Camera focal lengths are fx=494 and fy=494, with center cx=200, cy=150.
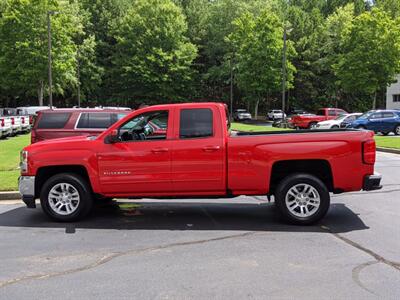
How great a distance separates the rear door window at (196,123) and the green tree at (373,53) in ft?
139

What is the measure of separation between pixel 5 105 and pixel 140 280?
68546 millimetres

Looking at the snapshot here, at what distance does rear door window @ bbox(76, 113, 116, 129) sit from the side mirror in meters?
6.16

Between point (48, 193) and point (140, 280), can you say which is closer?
point (140, 280)

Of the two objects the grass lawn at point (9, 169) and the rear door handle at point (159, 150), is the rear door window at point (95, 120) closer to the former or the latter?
the grass lawn at point (9, 169)

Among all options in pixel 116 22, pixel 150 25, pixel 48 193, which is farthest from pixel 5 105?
pixel 48 193

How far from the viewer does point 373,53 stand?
46.6 metres

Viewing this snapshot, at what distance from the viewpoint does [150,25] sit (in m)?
60.2

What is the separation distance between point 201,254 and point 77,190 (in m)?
2.70

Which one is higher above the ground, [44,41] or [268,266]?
[44,41]

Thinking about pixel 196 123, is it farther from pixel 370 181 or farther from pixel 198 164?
pixel 370 181

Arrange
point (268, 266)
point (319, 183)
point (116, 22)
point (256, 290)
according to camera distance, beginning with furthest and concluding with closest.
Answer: point (116, 22) < point (319, 183) < point (268, 266) < point (256, 290)

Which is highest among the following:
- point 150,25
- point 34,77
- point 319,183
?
point 150,25

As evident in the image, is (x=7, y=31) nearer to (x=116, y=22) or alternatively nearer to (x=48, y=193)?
(x=116, y=22)

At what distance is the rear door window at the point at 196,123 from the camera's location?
758 centimetres
